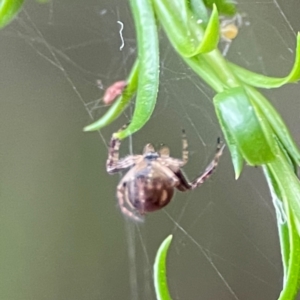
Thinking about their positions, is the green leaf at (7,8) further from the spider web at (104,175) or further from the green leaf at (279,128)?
the spider web at (104,175)

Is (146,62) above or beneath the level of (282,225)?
above

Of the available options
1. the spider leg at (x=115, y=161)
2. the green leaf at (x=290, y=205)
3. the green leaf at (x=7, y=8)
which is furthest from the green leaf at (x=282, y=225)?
the spider leg at (x=115, y=161)

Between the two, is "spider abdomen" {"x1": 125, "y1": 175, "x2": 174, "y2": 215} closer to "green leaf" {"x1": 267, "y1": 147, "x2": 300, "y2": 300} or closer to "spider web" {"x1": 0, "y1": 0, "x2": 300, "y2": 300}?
"spider web" {"x1": 0, "y1": 0, "x2": 300, "y2": 300}

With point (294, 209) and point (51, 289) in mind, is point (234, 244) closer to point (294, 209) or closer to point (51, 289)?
point (51, 289)

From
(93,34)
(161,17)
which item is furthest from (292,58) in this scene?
(161,17)

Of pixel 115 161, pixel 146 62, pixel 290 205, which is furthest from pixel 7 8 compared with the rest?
pixel 115 161

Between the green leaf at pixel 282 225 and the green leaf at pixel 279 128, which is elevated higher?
the green leaf at pixel 279 128

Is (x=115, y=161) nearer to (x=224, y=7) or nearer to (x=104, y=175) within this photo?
(x=104, y=175)
